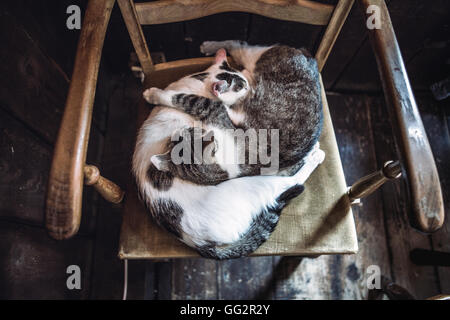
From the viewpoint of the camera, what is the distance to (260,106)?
3.05 ft

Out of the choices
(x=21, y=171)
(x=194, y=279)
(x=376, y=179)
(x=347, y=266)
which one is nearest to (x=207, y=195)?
(x=376, y=179)

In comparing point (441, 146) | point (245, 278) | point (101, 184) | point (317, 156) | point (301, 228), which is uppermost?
point (441, 146)

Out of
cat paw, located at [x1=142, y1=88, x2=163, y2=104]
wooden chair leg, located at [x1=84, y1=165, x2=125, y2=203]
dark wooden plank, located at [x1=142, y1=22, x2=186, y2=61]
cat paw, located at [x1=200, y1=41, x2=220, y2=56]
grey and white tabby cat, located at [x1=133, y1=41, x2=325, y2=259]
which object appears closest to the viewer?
wooden chair leg, located at [x1=84, y1=165, x2=125, y2=203]

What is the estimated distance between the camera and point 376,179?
0.82 m

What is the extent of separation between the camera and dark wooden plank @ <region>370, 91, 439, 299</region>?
4.42 feet

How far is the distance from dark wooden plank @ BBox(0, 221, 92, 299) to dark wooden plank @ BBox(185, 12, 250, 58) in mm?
1000

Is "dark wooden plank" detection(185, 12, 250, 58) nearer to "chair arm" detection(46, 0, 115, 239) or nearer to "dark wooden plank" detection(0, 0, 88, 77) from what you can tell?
"dark wooden plank" detection(0, 0, 88, 77)

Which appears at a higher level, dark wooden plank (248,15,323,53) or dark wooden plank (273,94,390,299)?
dark wooden plank (248,15,323,53)

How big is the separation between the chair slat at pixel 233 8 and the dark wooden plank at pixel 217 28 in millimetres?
296

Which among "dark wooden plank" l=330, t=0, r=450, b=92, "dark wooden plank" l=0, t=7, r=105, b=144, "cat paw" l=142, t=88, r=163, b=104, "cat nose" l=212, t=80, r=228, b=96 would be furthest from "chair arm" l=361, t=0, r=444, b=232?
"dark wooden plank" l=0, t=7, r=105, b=144

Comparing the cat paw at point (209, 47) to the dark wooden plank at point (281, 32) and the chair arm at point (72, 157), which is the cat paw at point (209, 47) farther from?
the chair arm at point (72, 157)

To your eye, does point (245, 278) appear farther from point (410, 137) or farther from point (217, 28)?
point (217, 28)

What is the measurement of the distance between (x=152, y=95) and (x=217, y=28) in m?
0.51
